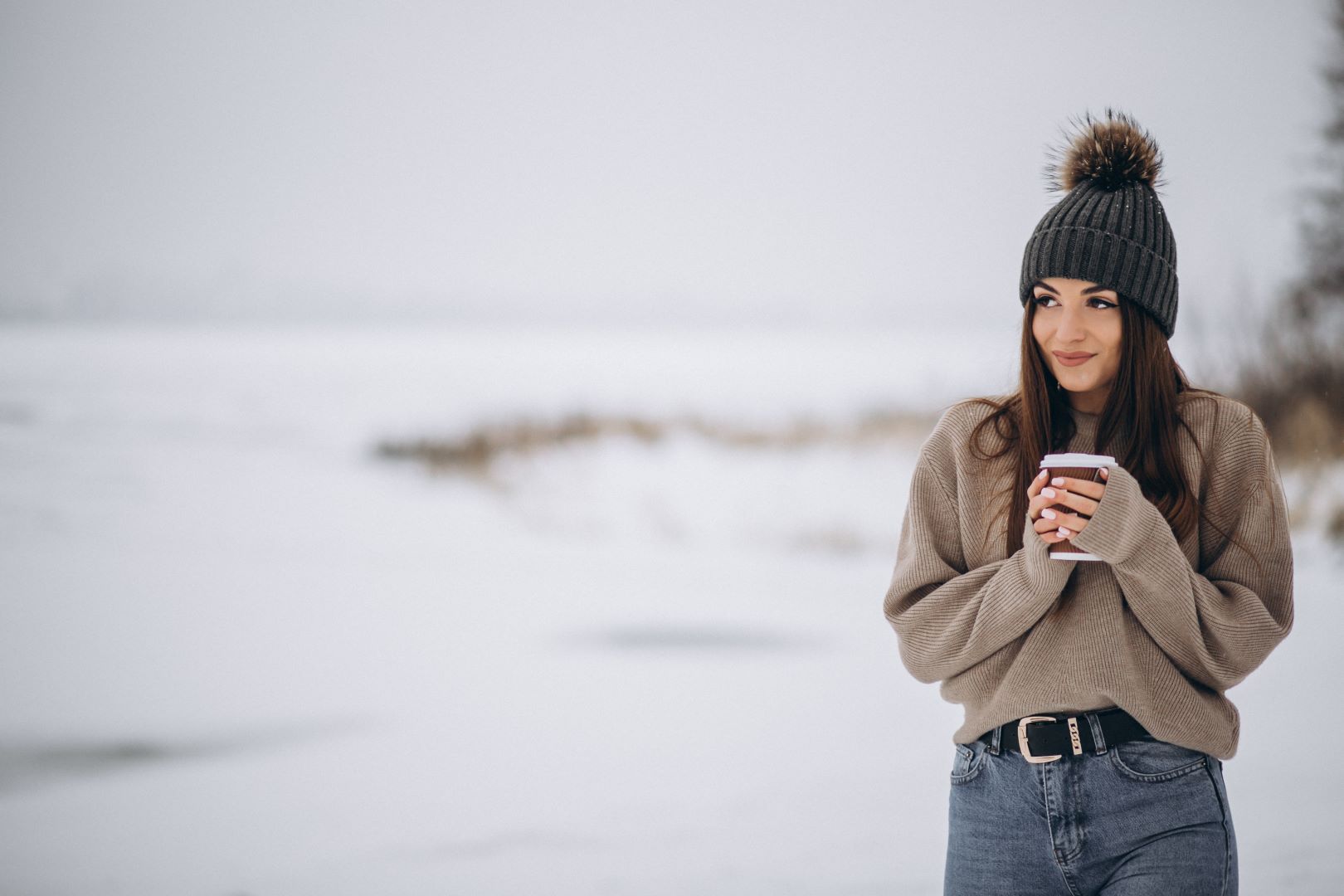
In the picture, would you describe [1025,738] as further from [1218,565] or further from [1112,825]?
[1218,565]

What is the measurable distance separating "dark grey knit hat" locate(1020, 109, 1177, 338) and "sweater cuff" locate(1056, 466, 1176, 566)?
0.83 ft

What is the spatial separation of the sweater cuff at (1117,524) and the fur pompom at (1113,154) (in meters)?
0.39

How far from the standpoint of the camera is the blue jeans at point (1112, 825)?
3.76ft

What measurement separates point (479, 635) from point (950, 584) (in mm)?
1704

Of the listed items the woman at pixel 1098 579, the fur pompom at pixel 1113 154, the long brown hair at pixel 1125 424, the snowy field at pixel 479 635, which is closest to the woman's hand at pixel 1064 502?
the woman at pixel 1098 579

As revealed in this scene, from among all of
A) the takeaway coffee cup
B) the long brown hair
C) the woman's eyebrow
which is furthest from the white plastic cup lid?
the woman's eyebrow

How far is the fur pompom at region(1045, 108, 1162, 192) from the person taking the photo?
4.17 feet

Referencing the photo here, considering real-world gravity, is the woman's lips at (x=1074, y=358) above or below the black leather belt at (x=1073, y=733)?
above

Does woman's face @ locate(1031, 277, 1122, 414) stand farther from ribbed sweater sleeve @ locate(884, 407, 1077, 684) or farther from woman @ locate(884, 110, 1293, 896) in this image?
ribbed sweater sleeve @ locate(884, 407, 1077, 684)

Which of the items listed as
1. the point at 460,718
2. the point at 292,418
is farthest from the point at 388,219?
the point at 460,718

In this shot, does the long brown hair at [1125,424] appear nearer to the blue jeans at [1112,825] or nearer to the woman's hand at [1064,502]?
the woman's hand at [1064,502]

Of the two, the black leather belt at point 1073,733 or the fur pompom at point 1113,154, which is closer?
the black leather belt at point 1073,733

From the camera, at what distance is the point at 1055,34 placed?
2.72m

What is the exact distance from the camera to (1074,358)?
48.9 inches
